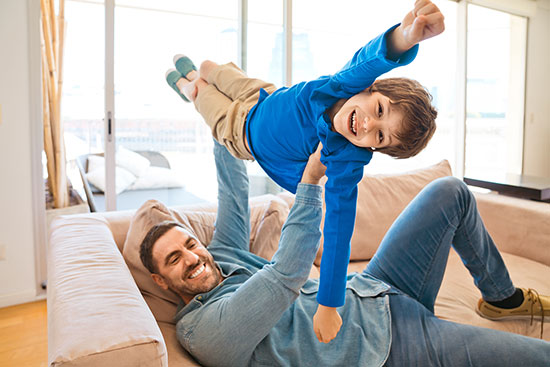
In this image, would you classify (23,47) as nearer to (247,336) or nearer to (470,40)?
(247,336)

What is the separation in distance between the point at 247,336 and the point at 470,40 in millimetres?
4347

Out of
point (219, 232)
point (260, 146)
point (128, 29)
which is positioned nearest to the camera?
point (260, 146)

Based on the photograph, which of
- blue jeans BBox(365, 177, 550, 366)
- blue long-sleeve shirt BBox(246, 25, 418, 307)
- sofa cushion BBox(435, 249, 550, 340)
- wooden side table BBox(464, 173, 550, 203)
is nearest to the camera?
blue long-sleeve shirt BBox(246, 25, 418, 307)

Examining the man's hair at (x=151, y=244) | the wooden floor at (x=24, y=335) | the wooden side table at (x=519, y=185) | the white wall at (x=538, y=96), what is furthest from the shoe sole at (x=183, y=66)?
the white wall at (x=538, y=96)

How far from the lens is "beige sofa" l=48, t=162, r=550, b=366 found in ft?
3.05

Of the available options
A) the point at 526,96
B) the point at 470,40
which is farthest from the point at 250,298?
the point at 526,96

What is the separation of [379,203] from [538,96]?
3.65 meters

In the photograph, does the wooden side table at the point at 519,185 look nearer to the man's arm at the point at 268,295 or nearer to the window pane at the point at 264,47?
the window pane at the point at 264,47

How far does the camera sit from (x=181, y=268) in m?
1.38

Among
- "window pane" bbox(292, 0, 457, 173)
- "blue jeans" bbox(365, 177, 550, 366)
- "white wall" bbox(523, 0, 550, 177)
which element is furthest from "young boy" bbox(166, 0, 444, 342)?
"white wall" bbox(523, 0, 550, 177)

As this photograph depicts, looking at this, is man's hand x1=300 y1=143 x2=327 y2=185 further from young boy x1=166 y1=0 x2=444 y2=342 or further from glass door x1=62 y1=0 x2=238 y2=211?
glass door x1=62 y1=0 x2=238 y2=211

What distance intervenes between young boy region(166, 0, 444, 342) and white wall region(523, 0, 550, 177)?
443 cm

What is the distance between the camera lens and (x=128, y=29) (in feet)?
9.41

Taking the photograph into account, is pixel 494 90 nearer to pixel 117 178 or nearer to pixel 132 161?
pixel 132 161
